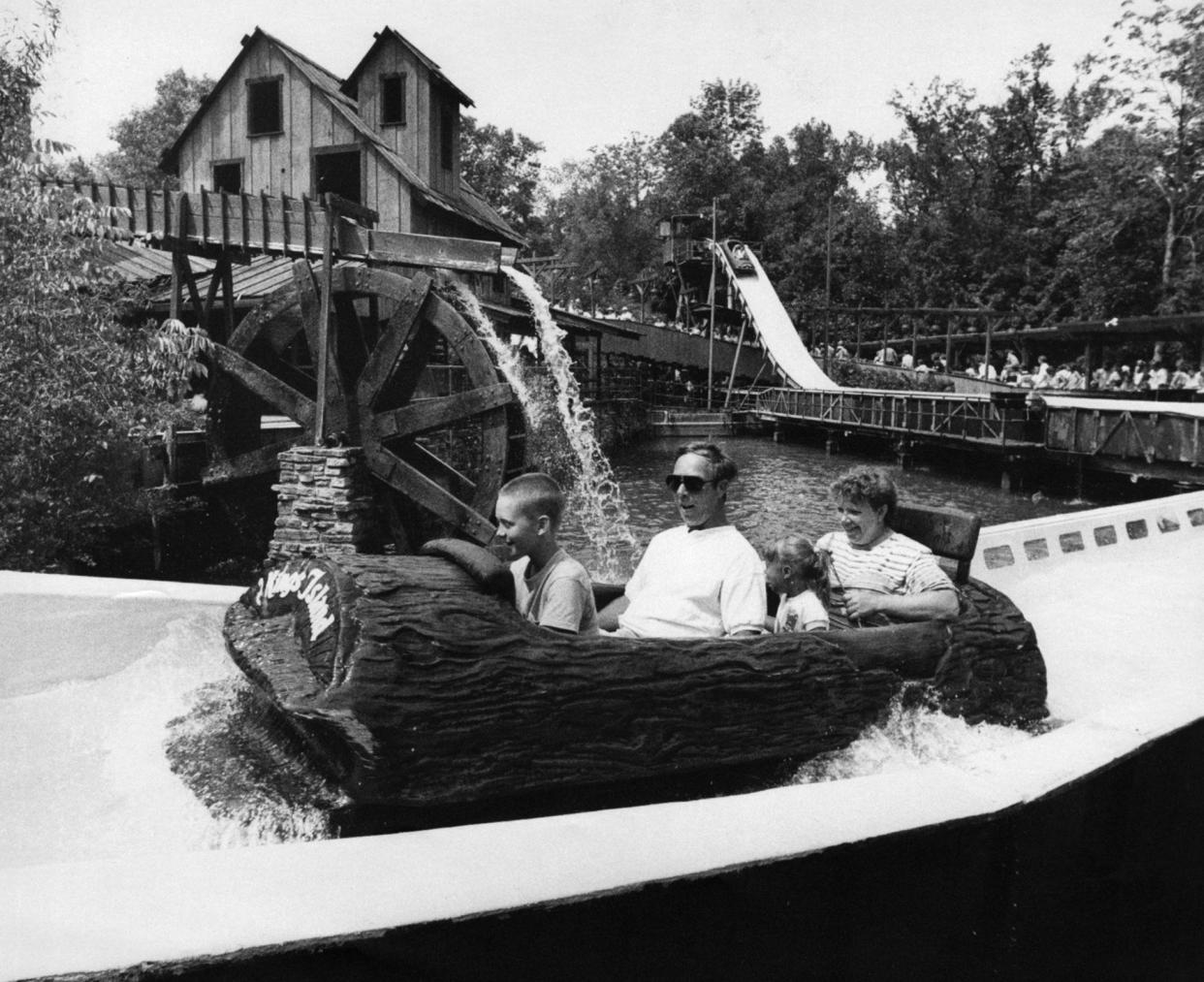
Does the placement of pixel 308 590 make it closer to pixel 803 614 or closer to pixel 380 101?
pixel 803 614

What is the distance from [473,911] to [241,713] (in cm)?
162

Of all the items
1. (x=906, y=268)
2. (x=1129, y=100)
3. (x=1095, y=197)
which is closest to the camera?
(x=1129, y=100)

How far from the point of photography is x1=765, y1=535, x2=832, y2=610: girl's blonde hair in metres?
3.50

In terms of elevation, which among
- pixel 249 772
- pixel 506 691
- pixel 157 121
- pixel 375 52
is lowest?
pixel 249 772

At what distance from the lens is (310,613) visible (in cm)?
282

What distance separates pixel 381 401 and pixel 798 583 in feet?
25.5

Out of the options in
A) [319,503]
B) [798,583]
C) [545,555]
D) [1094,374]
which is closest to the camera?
[545,555]

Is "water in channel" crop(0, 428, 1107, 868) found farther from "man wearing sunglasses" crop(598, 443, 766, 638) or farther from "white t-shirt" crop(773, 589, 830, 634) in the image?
"man wearing sunglasses" crop(598, 443, 766, 638)

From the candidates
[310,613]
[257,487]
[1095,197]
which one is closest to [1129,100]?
[1095,197]

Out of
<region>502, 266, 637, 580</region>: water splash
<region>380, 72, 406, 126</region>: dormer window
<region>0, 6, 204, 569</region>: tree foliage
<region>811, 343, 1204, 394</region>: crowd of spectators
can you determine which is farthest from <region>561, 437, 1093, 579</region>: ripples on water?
<region>380, 72, 406, 126</region>: dormer window

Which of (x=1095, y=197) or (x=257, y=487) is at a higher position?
(x=1095, y=197)

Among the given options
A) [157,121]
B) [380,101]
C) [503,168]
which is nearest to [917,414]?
[380,101]

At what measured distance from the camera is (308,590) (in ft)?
9.46

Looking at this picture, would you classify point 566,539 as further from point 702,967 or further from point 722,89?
point 722,89
